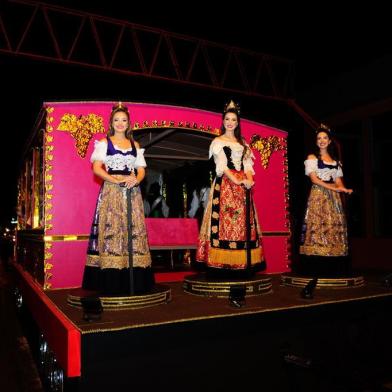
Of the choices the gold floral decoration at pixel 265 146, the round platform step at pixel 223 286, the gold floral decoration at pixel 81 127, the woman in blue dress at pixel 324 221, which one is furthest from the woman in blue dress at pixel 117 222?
the gold floral decoration at pixel 265 146

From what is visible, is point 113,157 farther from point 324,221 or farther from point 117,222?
point 324,221

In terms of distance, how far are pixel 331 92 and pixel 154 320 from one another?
26.4 feet

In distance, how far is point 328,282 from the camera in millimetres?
4539

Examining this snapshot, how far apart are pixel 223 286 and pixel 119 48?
5976 millimetres

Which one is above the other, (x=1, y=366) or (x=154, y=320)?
(x=154, y=320)

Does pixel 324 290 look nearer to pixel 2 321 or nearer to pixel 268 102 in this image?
pixel 2 321

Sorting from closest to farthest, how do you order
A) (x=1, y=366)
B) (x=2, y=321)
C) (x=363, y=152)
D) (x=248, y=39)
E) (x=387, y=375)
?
(x=387, y=375) < (x=1, y=366) < (x=2, y=321) < (x=248, y=39) < (x=363, y=152)

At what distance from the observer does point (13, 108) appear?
9367mm

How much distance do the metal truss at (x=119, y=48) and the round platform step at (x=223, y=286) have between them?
4.38 m

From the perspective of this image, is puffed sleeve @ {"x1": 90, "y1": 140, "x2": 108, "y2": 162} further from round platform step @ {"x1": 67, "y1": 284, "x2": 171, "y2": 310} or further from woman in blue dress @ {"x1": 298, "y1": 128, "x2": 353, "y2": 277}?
woman in blue dress @ {"x1": 298, "y1": 128, "x2": 353, "y2": 277}

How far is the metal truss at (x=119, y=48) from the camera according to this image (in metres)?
6.93

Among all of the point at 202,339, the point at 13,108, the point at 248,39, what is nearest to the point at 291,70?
the point at 248,39

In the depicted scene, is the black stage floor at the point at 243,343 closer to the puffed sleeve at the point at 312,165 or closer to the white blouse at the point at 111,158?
the white blouse at the point at 111,158

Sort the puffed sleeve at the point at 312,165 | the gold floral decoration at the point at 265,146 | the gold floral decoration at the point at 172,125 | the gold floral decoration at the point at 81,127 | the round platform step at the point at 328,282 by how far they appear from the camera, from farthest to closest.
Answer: the gold floral decoration at the point at 265,146, the gold floral decoration at the point at 172,125, the puffed sleeve at the point at 312,165, the gold floral decoration at the point at 81,127, the round platform step at the point at 328,282
